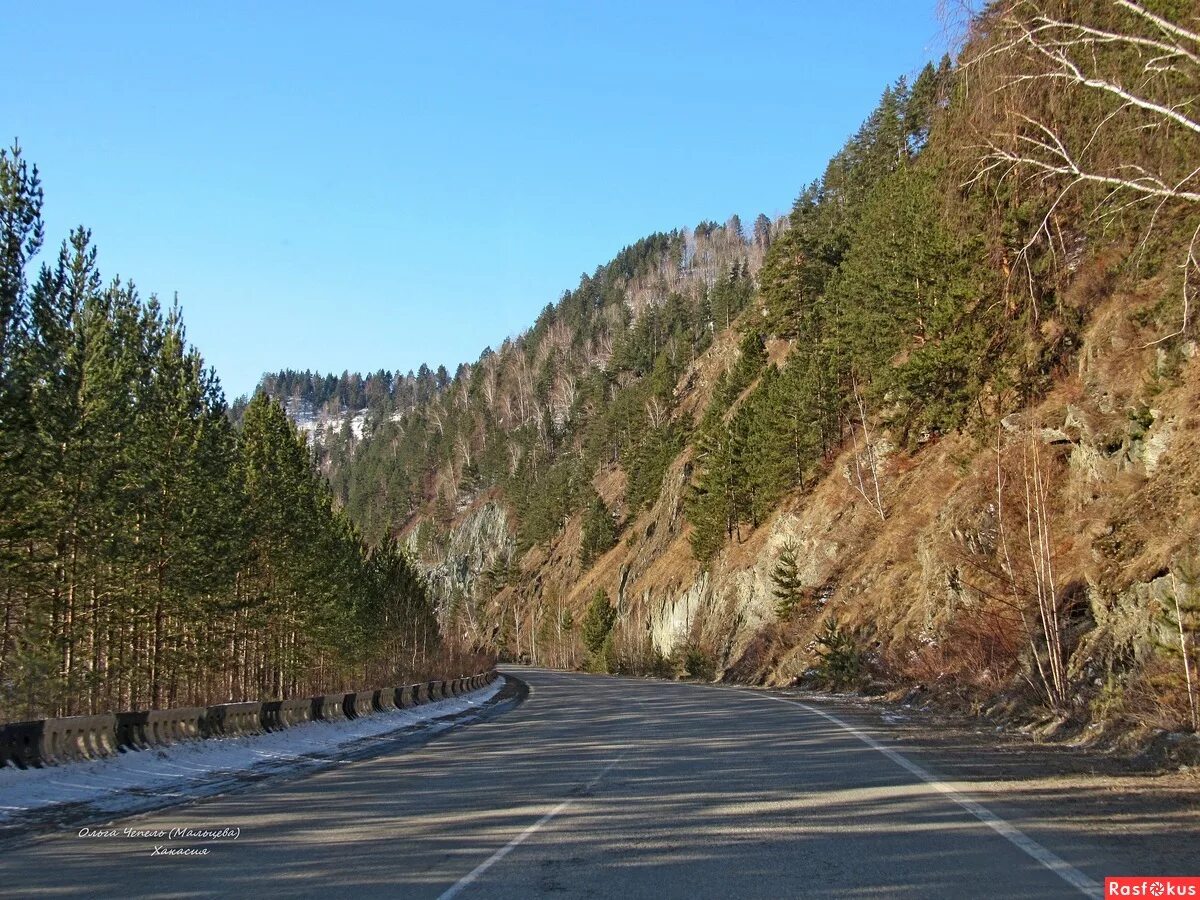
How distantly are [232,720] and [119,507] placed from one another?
1081cm

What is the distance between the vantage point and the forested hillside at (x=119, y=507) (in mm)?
21703

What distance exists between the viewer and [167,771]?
14.0 metres

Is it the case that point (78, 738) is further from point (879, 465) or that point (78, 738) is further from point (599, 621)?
point (599, 621)

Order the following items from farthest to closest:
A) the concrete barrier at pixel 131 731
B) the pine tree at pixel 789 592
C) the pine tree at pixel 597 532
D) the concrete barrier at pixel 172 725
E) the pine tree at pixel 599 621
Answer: the pine tree at pixel 597 532, the pine tree at pixel 599 621, the pine tree at pixel 789 592, the concrete barrier at pixel 172 725, the concrete barrier at pixel 131 731

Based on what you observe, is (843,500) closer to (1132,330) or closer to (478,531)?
(1132,330)

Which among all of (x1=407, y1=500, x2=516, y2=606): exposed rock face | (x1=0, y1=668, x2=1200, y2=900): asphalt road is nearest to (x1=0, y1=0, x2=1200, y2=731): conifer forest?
(x1=0, y1=668, x2=1200, y2=900): asphalt road

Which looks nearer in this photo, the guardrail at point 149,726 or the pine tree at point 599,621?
the guardrail at point 149,726

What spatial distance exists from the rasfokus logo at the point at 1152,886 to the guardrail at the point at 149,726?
42.7 feet

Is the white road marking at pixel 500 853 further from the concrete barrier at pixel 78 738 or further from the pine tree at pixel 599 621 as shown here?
the pine tree at pixel 599 621

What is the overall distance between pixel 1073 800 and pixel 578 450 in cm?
12548

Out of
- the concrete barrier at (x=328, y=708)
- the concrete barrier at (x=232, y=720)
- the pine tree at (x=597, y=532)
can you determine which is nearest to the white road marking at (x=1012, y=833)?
the concrete barrier at (x=232, y=720)

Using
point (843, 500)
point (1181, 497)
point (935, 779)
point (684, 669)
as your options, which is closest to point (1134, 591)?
point (1181, 497)

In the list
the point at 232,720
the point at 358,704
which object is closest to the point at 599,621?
the point at 358,704

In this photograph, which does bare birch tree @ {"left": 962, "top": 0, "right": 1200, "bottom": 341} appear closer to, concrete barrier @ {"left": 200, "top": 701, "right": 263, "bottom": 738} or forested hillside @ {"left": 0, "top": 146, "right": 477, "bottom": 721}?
concrete barrier @ {"left": 200, "top": 701, "right": 263, "bottom": 738}
